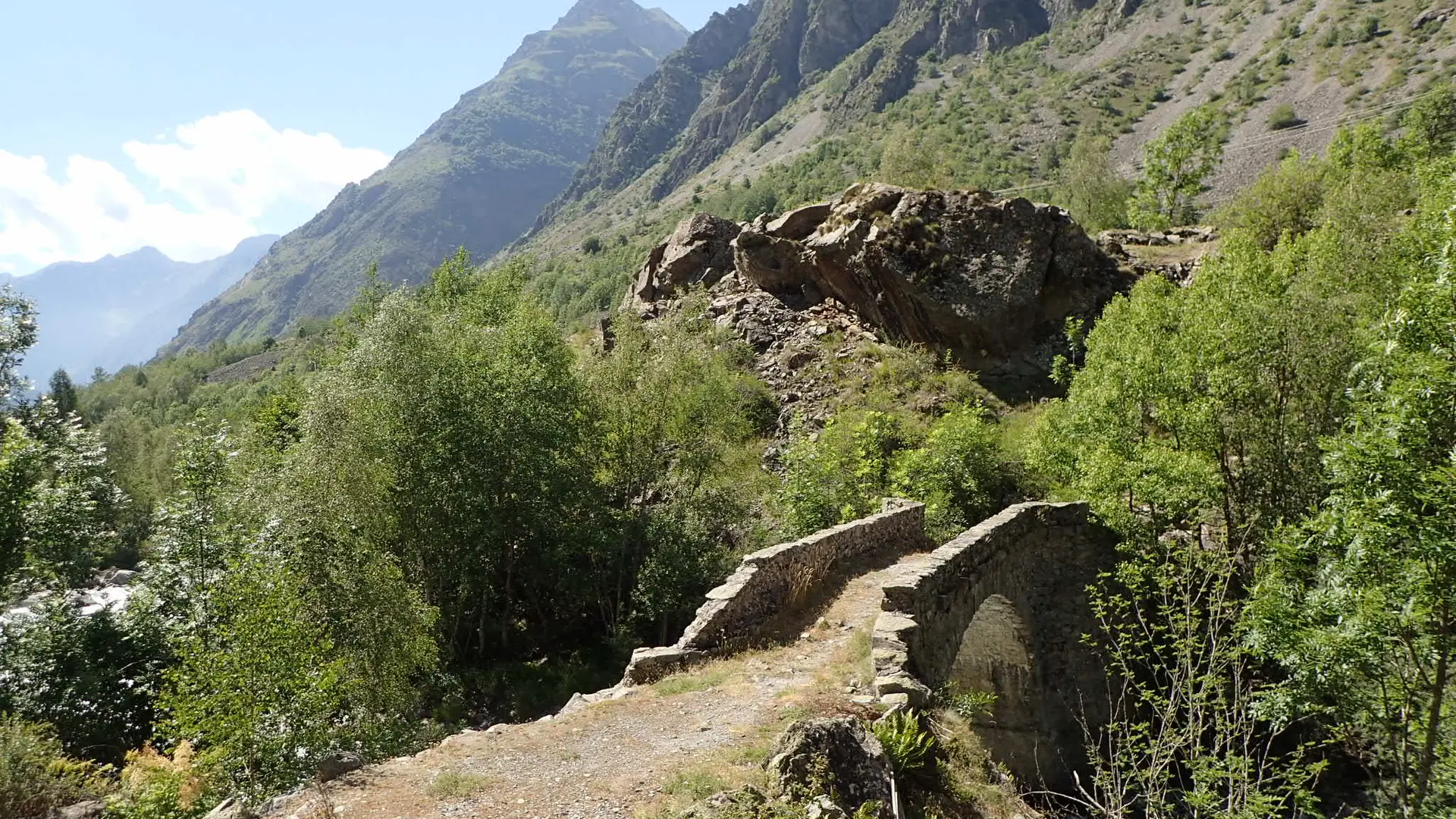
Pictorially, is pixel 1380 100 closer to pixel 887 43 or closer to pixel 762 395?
pixel 762 395

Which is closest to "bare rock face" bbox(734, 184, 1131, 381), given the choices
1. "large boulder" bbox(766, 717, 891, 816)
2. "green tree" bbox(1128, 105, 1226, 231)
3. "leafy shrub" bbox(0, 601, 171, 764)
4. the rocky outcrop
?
the rocky outcrop

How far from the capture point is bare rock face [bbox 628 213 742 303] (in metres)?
38.4

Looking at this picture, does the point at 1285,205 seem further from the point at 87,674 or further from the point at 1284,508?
the point at 87,674

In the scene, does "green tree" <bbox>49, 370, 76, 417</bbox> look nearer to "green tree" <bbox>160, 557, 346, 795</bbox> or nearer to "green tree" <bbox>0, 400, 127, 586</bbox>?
"green tree" <bbox>0, 400, 127, 586</bbox>

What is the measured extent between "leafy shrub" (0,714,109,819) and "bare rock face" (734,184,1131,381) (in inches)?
1071

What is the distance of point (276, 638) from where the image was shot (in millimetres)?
9969

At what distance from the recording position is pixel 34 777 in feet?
41.2

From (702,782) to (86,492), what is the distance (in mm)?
18758

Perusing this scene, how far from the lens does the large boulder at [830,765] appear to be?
7.20 m

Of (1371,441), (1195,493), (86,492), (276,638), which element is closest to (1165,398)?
(1195,493)

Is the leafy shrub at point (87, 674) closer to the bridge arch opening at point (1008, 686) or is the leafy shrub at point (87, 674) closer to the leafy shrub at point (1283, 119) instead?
the bridge arch opening at point (1008, 686)

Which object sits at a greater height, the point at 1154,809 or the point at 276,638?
the point at 276,638

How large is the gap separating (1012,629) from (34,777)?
20026 millimetres

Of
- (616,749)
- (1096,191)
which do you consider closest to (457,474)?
(616,749)
